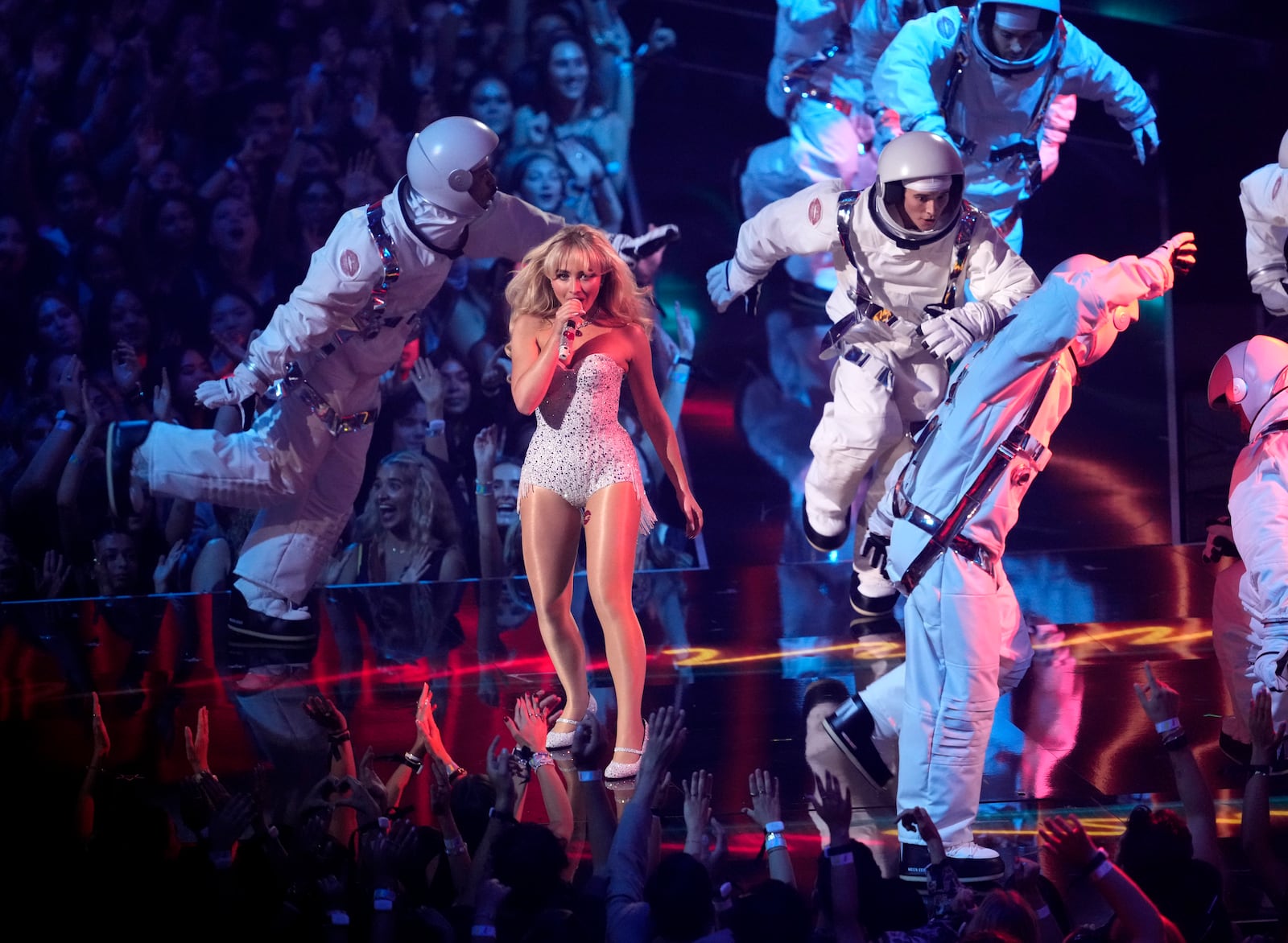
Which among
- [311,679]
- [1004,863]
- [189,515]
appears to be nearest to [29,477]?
[189,515]

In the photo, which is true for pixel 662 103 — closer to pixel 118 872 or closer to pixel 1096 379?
pixel 1096 379

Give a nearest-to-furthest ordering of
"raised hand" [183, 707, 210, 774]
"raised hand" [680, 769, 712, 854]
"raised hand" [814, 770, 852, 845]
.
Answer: "raised hand" [814, 770, 852, 845]
"raised hand" [680, 769, 712, 854]
"raised hand" [183, 707, 210, 774]

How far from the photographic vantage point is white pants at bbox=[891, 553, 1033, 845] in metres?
3.07

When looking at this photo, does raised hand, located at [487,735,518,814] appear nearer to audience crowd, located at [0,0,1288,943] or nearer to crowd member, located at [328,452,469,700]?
audience crowd, located at [0,0,1288,943]

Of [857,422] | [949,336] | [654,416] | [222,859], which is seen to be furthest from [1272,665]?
[222,859]

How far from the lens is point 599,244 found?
12.0 ft

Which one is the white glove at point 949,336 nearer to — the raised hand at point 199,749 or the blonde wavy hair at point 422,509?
the raised hand at point 199,749

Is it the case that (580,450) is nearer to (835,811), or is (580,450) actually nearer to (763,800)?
(763,800)

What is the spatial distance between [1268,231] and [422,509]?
146 inches

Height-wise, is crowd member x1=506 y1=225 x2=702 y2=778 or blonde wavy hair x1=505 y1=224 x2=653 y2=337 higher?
blonde wavy hair x1=505 y1=224 x2=653 y2=337

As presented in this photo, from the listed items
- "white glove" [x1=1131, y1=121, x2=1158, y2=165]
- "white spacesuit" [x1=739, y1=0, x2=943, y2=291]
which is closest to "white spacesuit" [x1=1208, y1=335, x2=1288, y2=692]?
"white glove" [x1=1131, y1=121, x2=1158, y2=165]

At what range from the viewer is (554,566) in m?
3.68

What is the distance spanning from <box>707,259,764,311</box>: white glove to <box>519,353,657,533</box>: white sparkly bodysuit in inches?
50.0

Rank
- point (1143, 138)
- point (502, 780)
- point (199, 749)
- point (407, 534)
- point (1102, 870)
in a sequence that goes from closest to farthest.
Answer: point (1102, 870) < point (502, 780) < point (199, 749) < point (1143, 138) < point (407, 534)
